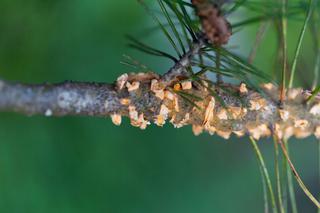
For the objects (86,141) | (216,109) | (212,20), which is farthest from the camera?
(86,141)

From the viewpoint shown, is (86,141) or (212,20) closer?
(212,20)

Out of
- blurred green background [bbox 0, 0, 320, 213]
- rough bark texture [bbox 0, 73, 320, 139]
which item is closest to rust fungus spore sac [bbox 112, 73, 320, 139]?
rough bark texture [bbox 0, 73, 320, 139]

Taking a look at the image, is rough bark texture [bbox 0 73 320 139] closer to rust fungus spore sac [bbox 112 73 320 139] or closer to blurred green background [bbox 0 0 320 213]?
rust fungus spore sac [bbox 112 73 320 139]

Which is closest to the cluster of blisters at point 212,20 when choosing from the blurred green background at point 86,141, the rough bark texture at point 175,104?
the rough bark texture at point 175,104

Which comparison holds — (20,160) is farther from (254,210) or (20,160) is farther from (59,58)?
(254,210)

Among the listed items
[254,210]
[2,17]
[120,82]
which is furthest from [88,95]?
[254,210]

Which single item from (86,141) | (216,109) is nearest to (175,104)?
(216,109)

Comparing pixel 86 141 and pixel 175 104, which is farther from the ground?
pixel 86 141

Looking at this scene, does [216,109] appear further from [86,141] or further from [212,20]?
[86,141]
